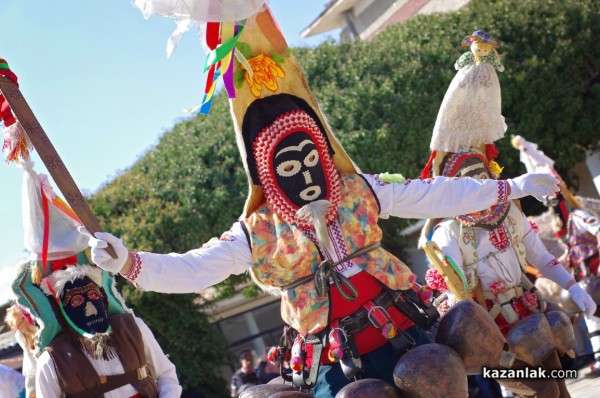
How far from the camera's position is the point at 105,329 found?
5.34 metres

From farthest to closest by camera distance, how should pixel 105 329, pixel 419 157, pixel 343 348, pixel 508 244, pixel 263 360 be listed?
pixel 419 157, pixel 263 360, pixel 508 244, pixel 105 329, pixel 343 348

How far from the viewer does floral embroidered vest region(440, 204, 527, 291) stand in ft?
19.2

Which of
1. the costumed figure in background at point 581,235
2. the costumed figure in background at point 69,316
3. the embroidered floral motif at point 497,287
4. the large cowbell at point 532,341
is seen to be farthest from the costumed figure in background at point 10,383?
the costumed figure in background at point 581,235

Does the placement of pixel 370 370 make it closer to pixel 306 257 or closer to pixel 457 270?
pixel 306 257

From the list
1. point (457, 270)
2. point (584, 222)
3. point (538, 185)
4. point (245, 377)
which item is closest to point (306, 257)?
point (538, 185)

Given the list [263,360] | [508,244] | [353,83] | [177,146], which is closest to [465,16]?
[353,83]

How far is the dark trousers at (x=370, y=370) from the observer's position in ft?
13.5

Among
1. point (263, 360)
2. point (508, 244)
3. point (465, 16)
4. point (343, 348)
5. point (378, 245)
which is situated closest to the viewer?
point (343, 348)

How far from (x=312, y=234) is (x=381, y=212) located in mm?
383

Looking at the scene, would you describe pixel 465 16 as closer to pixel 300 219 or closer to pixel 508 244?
pixel 508 244

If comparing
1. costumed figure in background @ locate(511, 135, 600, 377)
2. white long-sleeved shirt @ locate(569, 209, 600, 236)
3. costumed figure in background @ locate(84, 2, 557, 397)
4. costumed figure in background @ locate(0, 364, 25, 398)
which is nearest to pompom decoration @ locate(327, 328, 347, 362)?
costumed figure in background @ locate(84, 2, 557, 397)

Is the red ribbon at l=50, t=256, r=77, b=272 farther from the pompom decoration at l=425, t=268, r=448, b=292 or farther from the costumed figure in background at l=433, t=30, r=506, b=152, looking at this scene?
the costumed figure in background at l=433, t=30, r=506, b=152

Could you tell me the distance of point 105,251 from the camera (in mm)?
3742

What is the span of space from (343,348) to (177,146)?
30.8 ft
